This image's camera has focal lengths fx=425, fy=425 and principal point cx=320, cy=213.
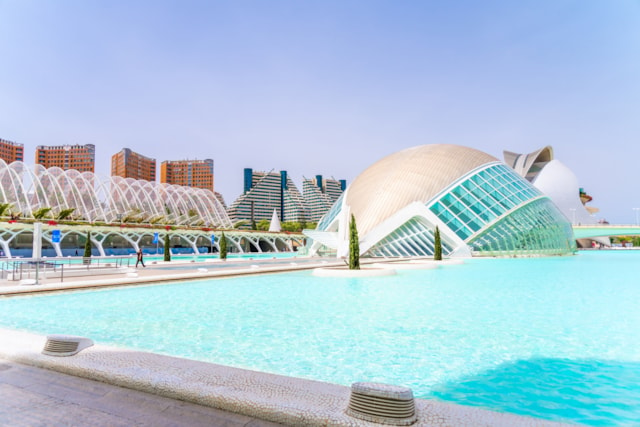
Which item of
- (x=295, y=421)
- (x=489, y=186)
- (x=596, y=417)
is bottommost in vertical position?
(x=596, y=417)

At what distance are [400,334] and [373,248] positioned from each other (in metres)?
30.4

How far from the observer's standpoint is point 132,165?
478ft

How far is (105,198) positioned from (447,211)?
5093cm

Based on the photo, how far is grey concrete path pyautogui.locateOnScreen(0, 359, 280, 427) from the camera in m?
3.60

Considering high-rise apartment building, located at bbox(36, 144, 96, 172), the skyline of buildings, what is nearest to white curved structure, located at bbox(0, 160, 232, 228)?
high-rise apartment building, located at bbox(36, 144, 96, 172)

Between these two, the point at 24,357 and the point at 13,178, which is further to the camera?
the point at 13,178

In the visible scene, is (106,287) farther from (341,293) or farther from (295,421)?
(295,421)

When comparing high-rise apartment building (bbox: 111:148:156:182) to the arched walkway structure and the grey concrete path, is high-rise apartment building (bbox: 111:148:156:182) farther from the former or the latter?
the grey concrete path

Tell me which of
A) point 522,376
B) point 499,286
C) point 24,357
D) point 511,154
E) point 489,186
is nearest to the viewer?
point 24,357

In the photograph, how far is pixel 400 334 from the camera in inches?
331

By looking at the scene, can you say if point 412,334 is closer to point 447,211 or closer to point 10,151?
point 447,211

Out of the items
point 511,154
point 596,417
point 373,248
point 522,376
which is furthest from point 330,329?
point 511,154

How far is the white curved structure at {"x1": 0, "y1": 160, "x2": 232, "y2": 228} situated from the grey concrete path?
53.8 meters

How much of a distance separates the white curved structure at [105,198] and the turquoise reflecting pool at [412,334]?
47.4m
